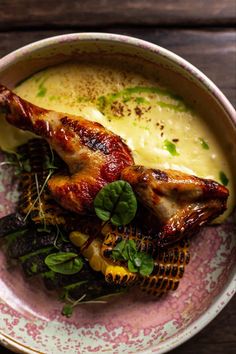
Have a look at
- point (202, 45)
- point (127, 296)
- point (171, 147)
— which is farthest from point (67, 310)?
point (202, 45)

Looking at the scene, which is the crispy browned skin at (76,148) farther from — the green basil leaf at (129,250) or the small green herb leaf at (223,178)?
the small green herb leaf at (223,178)

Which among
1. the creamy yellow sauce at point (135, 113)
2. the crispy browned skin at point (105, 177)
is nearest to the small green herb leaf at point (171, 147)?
the creamy yellow sauce at point (135, 113)

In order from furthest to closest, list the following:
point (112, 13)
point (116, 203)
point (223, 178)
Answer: point (112, 13), point (223, 178), point (116, 203)


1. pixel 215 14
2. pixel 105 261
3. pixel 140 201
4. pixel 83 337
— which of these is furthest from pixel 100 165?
pixel 215 14

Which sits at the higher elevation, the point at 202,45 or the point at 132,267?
the point at 202,45

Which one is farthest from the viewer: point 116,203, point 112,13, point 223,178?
point 112,13

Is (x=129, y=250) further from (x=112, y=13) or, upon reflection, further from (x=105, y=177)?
(x=112, y=13)

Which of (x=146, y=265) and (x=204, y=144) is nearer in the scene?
(x=146, y=265)

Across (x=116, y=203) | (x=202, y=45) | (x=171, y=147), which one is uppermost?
(x=202, y=45)

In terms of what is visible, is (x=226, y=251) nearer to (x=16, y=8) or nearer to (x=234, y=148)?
(x=234, y=148)

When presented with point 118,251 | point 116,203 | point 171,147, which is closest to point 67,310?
point 118,251
